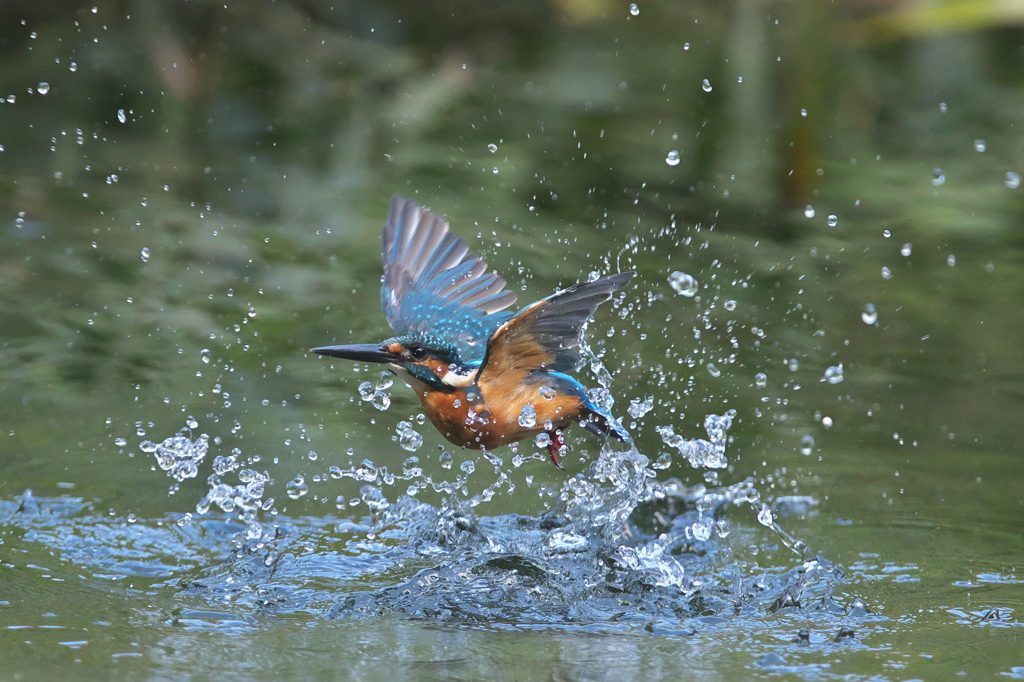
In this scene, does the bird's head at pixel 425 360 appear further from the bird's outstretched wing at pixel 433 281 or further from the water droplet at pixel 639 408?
the water droplet at pixel 639 408

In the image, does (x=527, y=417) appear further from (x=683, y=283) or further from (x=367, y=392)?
(x=683, y=283)

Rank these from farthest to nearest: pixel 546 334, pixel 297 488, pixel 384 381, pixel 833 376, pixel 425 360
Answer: pixel 833 376, pixel 384 381, pixel 297 488, pixel 425 360, pixel 546 334

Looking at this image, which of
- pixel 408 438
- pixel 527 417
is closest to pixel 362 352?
pixel 527 417

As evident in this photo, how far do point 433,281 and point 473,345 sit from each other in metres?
0.27

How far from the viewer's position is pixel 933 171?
654cm

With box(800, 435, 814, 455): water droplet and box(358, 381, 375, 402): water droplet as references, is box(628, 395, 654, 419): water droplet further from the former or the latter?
box(358, 381, 375, 402): water droplet

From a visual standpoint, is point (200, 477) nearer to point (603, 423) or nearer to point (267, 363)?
point (267, 363)

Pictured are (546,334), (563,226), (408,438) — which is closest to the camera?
(546,334)

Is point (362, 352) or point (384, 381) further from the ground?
point (384, 381)

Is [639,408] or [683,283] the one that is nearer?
[639,408]

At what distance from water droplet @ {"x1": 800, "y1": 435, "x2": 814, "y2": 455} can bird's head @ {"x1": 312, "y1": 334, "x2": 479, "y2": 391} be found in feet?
4.08

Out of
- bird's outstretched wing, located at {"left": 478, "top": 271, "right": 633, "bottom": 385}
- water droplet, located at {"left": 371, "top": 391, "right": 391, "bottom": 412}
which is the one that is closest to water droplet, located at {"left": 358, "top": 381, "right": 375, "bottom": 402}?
water droplet, located at {"left": 371, "top": 391, "right": 391, "bottom": 412}

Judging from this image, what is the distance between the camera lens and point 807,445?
160 inches

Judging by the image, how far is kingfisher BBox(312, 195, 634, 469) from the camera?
10.3ft
